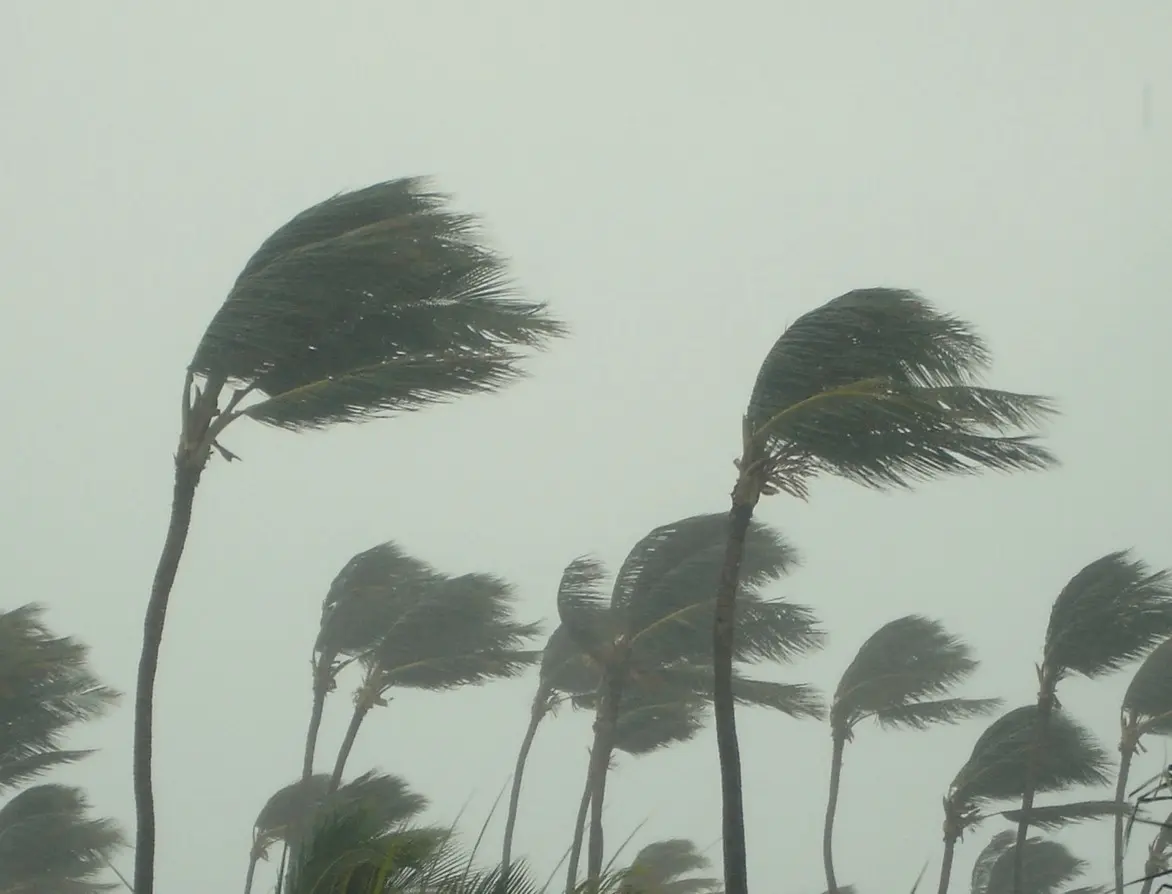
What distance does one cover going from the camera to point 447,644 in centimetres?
2750

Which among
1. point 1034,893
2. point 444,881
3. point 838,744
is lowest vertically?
point 444,881

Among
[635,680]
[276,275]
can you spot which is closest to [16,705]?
[276,275]

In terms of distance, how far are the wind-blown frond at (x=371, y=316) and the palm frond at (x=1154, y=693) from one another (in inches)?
866

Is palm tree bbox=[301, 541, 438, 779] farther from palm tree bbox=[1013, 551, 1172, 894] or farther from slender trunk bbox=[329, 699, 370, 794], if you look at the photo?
palm tree bbox=[1013, 551, 1172, 894]

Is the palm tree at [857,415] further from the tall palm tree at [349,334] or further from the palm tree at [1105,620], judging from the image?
the palm tree at [1105,620]

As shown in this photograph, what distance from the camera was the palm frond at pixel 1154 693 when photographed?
30.5 metres

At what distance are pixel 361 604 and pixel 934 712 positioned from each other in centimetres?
1399

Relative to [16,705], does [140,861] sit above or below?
below

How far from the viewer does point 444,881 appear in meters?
7.66

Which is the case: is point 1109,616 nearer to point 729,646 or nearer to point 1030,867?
point 729,646

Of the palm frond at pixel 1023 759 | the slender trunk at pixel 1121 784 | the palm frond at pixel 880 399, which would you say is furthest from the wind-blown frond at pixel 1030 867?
the palm frond at pixel 880 399

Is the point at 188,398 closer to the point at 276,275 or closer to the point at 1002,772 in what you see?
the point at 276,275

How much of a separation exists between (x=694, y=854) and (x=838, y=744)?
9.61 meters

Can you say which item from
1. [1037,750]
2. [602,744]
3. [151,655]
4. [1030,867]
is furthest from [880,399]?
[1030,867]
